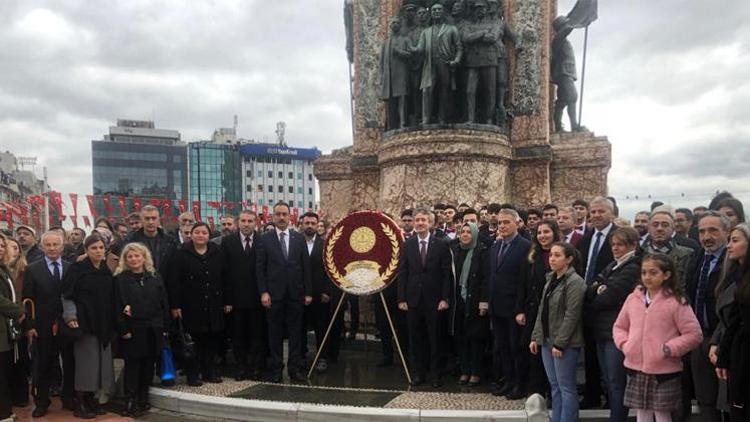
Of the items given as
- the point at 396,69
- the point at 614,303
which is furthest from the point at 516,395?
the point at 396,69

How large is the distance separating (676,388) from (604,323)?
73 centimetres

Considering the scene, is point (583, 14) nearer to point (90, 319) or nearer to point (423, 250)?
point (423, 250)

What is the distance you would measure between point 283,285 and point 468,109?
513 centimetres

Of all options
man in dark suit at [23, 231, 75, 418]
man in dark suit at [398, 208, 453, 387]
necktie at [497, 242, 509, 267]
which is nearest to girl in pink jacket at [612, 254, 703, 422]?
necktie at [497, 242, 509, 267]

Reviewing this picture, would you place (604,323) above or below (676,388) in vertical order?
above

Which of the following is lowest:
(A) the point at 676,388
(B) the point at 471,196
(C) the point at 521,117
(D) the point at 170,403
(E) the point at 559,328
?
(D) the point at 170,403

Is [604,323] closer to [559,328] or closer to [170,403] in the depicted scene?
[559,328]

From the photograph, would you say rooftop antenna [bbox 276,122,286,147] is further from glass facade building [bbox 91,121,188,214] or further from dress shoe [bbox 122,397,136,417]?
dress shoe [bbox 122,397,136,417]

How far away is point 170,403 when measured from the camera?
19.8 feet

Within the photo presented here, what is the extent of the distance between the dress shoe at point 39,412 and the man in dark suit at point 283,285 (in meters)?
2.32

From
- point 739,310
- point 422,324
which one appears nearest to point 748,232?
point 739,310

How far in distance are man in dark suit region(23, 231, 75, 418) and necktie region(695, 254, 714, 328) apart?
230 inches

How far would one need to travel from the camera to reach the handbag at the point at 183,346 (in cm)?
662

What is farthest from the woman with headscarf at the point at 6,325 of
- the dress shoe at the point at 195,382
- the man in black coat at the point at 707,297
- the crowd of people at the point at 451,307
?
the man in black coat at the point at 707,297
